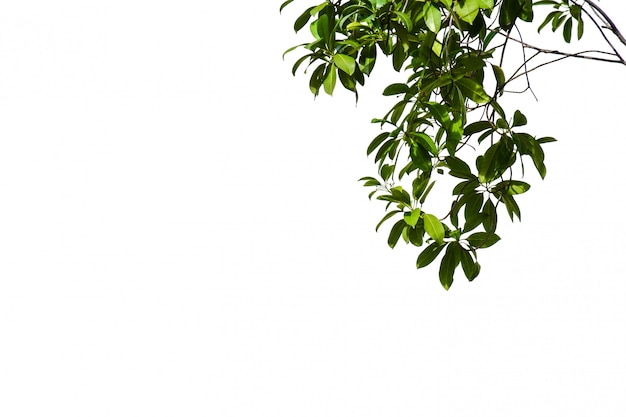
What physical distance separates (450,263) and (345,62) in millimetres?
478

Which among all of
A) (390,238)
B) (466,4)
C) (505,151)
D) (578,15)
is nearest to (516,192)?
(505,151)

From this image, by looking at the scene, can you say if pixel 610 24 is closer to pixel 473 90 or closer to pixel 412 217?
pixel 473 90

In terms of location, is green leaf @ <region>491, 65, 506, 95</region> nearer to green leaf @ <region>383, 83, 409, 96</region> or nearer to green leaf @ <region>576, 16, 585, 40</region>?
green leaf @ <region>383, 83, 409, 96</region>

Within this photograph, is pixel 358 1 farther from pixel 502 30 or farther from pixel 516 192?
pixel 516 192

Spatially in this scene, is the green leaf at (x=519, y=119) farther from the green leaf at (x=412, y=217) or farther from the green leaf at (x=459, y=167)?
the green leaf at (x=412, y=217)

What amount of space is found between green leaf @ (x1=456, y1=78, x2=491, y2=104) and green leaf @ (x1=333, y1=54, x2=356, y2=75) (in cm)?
21

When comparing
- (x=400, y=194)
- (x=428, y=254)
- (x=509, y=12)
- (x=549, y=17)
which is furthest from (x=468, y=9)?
(x=549, y=17)

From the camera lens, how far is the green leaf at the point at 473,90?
1.51m

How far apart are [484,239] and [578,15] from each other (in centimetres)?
70

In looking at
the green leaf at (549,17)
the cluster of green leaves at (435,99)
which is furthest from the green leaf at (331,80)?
the green leaf at (549,17)

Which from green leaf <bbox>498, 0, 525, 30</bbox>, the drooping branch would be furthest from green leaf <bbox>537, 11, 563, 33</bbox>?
green leaf <bbox>498, 0, 525, 30</bbox>

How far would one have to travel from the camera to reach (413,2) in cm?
152

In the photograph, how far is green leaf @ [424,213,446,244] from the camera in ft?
5.19

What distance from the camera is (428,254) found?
1.67m
